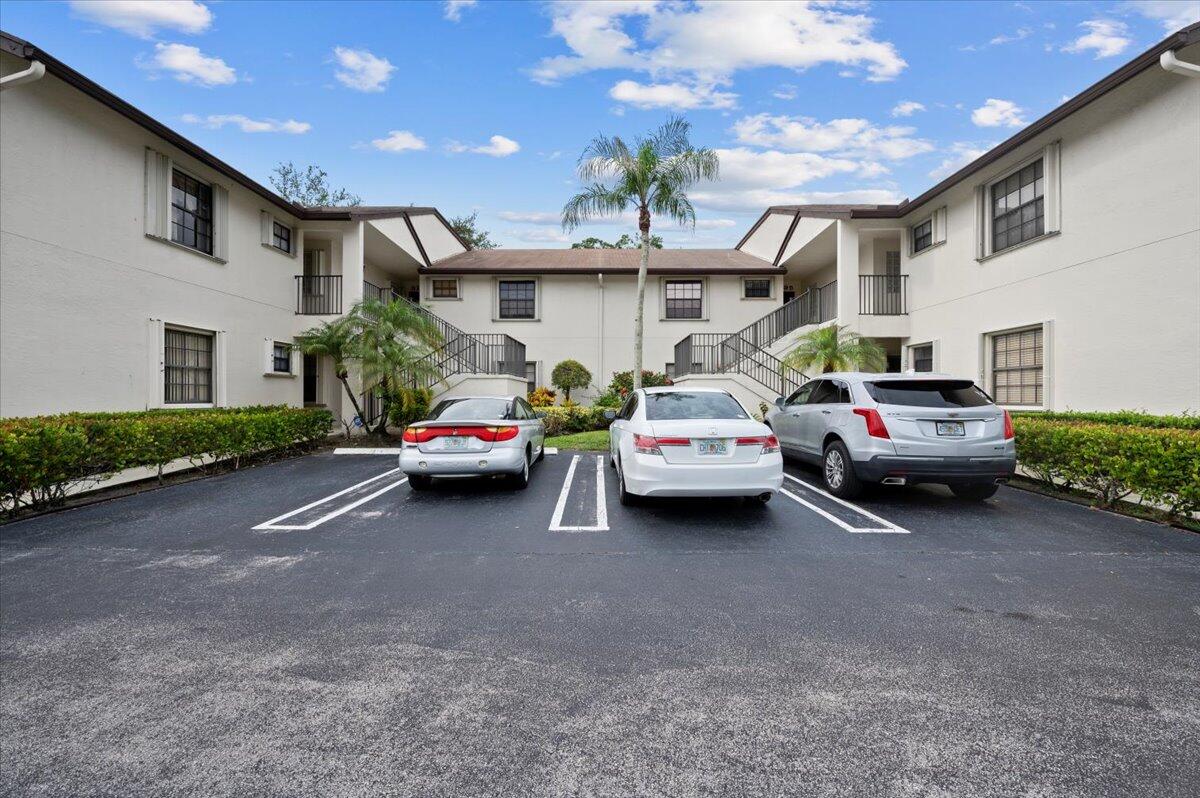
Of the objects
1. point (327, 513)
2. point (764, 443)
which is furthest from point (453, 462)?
point (764, 443)

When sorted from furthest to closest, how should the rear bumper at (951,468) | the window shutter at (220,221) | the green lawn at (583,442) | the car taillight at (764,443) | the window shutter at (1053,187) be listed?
the green lawn at (583,442) → the window shutter at (220,221) → the window shutter at (1053,187) → the rear bumper at (951,468) → the car taillight at (764,443)

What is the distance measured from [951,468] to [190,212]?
14.8 m

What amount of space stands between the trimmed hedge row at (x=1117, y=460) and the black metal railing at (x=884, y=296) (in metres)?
6.95

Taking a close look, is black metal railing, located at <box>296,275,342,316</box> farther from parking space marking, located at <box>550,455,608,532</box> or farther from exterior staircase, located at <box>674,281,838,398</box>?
exterior staircase, located at <box>674,281,838,398</box>

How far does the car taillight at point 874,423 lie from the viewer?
271 inches

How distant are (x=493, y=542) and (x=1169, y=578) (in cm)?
587

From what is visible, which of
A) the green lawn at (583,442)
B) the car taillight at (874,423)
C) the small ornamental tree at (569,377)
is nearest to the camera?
the car taillight at (874,423)

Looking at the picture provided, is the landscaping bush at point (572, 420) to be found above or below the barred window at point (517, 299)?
below

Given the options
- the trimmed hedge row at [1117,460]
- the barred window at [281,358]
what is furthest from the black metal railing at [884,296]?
the barred window at [281,358]

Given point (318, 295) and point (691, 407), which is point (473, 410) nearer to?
point (691, 407)

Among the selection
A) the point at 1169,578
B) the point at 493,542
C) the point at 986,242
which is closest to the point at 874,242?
the point at 986,242

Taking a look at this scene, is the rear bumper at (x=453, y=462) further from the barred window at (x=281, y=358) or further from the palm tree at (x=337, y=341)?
the barred window at (x=281, y=358)

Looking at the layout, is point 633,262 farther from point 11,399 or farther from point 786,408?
point 11,399

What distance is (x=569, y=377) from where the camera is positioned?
65.5 feet
